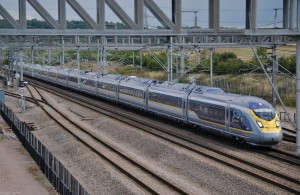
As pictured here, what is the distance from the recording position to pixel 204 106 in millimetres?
30469

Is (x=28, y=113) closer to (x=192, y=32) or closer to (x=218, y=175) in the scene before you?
(x=192, y=32)

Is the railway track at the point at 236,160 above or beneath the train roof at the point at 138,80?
beneath

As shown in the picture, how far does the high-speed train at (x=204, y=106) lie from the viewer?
2600cm

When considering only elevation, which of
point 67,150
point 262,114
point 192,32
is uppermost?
point 192,32

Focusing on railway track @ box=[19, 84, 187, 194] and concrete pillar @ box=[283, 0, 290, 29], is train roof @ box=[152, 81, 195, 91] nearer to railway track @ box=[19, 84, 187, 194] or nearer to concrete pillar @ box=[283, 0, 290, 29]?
railway track @ box=[19, 84, 187, 194]

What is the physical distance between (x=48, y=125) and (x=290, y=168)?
64.3 feet

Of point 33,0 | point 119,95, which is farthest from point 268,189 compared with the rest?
point 119,95

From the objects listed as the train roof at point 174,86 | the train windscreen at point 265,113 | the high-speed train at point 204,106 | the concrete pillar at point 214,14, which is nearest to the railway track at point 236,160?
the high-speed train at point 204,106

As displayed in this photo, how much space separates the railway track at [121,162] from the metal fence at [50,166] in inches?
112

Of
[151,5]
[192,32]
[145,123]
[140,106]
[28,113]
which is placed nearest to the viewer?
[151,5]

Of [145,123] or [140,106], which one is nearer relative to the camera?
[145,123]

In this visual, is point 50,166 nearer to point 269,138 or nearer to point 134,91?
point 269,138

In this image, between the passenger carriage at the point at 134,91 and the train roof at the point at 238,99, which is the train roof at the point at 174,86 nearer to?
the passenger carriage at the point at 134,91

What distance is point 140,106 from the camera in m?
42.1
